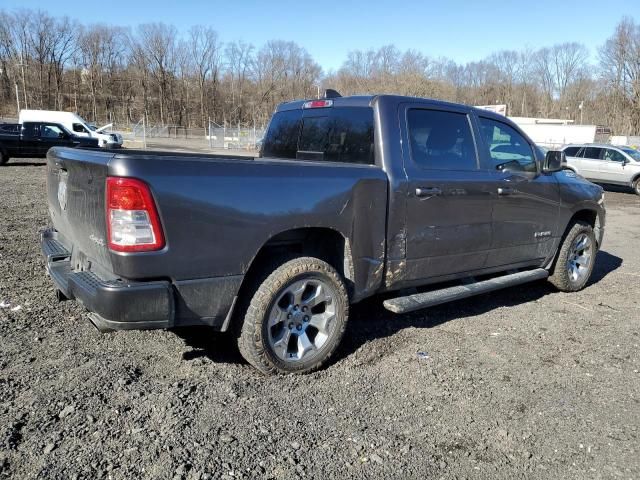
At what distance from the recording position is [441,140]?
170 inches

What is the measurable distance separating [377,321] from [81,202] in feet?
8.73

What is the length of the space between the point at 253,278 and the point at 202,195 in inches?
27.8

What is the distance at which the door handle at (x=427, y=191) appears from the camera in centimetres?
394

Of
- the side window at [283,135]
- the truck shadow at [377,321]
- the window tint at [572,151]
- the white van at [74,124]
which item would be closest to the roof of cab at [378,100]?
the side window at [283,135]

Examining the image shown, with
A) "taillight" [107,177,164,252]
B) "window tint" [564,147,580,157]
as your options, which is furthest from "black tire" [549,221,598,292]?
"window tint" [564,147,580,157]

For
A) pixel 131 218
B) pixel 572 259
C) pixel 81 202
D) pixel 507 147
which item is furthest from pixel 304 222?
pixel 572 259

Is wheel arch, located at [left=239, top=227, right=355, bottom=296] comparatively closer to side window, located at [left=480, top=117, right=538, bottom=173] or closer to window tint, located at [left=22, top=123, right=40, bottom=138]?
side window, located at [left=480, top=117, right=538, bottom=173]

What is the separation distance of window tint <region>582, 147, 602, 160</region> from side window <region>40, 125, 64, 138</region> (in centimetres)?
2070

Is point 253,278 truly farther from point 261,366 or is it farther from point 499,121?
point 499,121

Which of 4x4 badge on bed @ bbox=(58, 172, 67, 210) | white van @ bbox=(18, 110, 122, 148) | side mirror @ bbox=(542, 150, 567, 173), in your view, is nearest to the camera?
4x4 badge on bed @ bbox=(58, 172, 67, 210)

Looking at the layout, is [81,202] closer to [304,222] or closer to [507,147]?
[304,222]

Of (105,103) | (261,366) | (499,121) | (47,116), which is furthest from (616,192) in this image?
(105,103)

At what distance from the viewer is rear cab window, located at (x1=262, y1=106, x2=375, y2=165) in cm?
404

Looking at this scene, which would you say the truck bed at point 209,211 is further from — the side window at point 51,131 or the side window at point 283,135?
the side window at point 51,131
